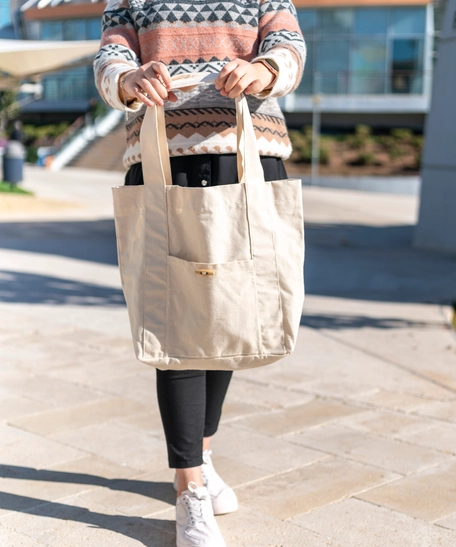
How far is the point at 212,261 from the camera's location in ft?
7.72

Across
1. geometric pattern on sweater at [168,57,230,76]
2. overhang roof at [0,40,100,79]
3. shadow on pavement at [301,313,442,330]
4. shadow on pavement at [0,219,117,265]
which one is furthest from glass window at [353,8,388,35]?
geometric pattern on sweater at [168,57,230,76]

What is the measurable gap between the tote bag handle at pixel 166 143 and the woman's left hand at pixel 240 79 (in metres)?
0.03

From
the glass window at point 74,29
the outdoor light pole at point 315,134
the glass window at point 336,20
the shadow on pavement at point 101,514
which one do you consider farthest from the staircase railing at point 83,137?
the shadow on pavement at point 101,514

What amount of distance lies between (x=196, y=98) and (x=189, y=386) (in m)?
0.88

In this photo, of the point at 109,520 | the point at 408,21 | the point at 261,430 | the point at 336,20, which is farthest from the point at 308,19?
the point at 109,520

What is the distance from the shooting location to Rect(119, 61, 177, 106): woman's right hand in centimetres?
233

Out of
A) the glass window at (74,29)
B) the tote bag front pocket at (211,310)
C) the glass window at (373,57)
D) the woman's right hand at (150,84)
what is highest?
the glass window at (74,29)

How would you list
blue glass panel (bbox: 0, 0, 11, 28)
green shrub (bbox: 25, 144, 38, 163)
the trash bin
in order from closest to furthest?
blue glass panel (bbox: 0, 0, 11, 28)
the trash bin
green shrub (bbox: 25, 144, 38, 163)

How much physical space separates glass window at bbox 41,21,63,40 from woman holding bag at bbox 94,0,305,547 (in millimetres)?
43320

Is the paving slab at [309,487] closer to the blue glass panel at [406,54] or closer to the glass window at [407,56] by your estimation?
the glass window at [407,56]

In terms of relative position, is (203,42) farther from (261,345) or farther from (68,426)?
(68,426)

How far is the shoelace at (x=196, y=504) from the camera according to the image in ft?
8.52

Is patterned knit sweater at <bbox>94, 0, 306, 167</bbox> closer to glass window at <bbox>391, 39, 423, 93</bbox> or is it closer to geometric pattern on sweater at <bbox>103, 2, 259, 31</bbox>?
geometric pattern on sweater at <bbox>103, 2, 259, 31</bbox>

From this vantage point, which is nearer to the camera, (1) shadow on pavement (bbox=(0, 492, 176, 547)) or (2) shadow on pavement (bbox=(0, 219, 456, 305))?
(1) shadow on pavement (bbox=(0, 492, 176, 547))
